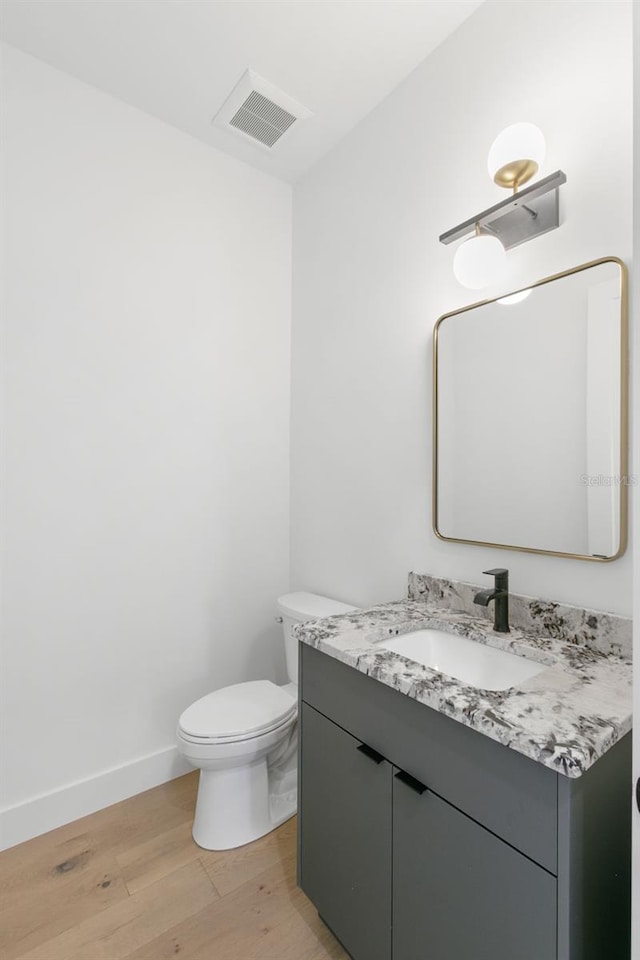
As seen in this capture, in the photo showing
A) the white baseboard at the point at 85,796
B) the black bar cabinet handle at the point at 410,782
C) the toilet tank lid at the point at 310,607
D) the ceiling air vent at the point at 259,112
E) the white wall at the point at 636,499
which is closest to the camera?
the white wall at the point at 636,499

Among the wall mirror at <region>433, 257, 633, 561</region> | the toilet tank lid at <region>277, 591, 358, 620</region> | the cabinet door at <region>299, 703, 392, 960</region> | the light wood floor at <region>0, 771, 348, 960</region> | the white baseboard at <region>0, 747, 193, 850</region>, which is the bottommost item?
the light wood floor at <region>0, 771, 348, 960</region>

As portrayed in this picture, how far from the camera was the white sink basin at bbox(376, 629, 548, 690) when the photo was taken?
122 centimetres

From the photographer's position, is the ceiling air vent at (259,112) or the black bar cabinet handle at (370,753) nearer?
the black bar cabinet handle at (370,753)

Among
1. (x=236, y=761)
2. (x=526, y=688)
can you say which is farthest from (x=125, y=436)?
(x=526, y=688)

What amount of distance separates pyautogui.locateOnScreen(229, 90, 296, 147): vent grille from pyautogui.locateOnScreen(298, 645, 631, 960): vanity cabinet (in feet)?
6.91

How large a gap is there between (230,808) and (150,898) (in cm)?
32

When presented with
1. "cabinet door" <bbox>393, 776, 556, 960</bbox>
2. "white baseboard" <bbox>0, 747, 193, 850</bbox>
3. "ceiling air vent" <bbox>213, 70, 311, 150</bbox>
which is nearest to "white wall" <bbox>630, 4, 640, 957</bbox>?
"cabinet door" <bbox>393, 776, 556, 960</bbox>

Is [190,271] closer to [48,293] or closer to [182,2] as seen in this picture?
[48,293]

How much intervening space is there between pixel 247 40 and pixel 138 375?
1263 mm

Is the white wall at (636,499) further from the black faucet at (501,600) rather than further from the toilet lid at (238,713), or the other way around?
the toilet lid at (238,713)

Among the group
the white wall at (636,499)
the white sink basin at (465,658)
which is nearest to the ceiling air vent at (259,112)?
the white wall at (636,499)

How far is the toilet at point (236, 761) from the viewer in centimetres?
160

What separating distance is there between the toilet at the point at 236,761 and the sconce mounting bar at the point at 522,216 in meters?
1.74

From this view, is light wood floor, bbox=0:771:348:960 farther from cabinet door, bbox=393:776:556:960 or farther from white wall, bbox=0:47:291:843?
cabinet door, bbox=393:776:556:960
